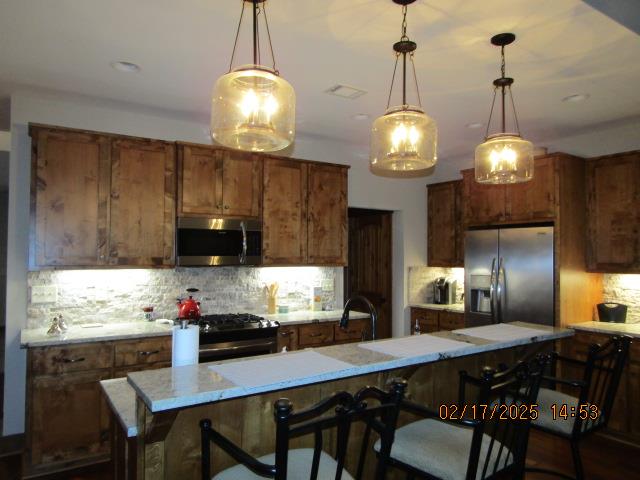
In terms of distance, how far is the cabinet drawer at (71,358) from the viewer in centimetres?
300

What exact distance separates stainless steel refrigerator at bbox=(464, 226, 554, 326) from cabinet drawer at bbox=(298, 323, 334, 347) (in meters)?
1.57

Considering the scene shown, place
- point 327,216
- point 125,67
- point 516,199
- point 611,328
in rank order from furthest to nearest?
point 327,216 → point 516,199 → point 611,328 → point 125,67

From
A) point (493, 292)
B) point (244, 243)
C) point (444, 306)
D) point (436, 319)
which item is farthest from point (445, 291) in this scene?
point (244, 243)

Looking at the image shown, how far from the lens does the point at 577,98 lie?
3377 mm

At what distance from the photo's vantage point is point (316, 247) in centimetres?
451

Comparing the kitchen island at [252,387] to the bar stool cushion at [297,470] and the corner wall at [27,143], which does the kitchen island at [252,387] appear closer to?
the bar stool cushion at [297,470]

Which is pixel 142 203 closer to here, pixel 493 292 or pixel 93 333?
pixel 93 333

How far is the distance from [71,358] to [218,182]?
71.2 inches

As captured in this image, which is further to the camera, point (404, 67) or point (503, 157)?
point (503, 157)

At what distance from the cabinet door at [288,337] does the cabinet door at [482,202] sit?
231cm

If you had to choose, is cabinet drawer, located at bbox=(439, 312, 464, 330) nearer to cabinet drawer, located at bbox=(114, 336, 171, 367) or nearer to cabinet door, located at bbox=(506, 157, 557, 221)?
cabinet door, located at bbox=(506, 157, 557, 221)

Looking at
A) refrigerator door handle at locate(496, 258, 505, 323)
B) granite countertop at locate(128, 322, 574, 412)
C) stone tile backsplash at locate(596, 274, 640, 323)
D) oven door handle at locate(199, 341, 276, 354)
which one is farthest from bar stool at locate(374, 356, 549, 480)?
stone tile backsplash at locate(596, 274, 640, 323)

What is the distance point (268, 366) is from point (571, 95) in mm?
3071

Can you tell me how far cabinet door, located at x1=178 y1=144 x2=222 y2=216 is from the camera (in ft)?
12.4
